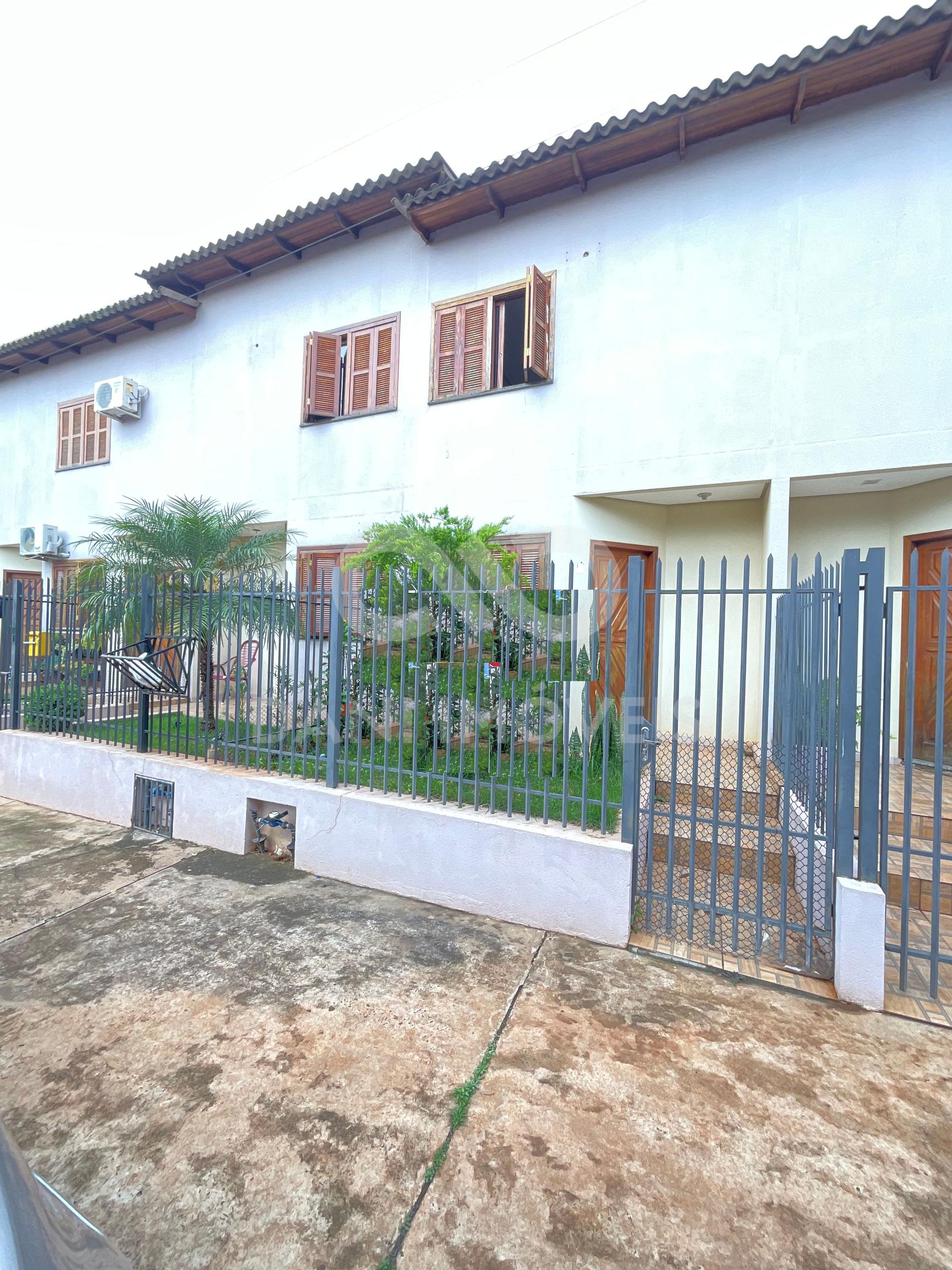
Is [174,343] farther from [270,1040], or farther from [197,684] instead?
[270,1040]

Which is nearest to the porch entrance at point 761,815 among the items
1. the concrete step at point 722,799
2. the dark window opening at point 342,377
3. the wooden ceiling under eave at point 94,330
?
the concrete step at point 722,799

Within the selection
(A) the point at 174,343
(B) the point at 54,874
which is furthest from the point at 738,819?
(A) the point at 174,343

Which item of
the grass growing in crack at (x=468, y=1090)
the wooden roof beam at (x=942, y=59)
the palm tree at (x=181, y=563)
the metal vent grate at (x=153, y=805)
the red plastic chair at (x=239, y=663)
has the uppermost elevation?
the wooden roof beam at (x=942, y=59)

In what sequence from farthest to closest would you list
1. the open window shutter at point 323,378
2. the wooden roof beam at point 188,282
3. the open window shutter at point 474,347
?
the wooden roof beam at point 188,282 < the open window shutter at point 323,378 < the open window shutter at point 474,347

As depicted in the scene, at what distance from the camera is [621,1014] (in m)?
2.81

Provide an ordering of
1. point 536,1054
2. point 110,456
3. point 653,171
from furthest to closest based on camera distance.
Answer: point 110,456
point 653,171
point 536,1054

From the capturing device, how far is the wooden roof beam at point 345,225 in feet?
25.3

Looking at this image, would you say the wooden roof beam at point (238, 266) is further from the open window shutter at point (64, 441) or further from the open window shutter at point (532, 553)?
the open window shutter at point (532, 553)

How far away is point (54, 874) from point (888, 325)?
8.28 meters

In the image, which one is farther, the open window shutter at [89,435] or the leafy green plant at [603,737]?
the open window shutter at [89,435]

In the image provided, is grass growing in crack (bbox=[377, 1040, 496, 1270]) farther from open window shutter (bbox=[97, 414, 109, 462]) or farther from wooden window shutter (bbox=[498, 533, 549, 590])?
open window shutter (bbox=[97, 414, 109, 462])

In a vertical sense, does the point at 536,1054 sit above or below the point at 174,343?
below

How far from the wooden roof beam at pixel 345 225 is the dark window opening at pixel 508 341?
2.51 metres

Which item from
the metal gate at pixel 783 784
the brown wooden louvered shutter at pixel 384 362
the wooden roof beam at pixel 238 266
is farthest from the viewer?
the wooden roof beam at pixel 238 266
